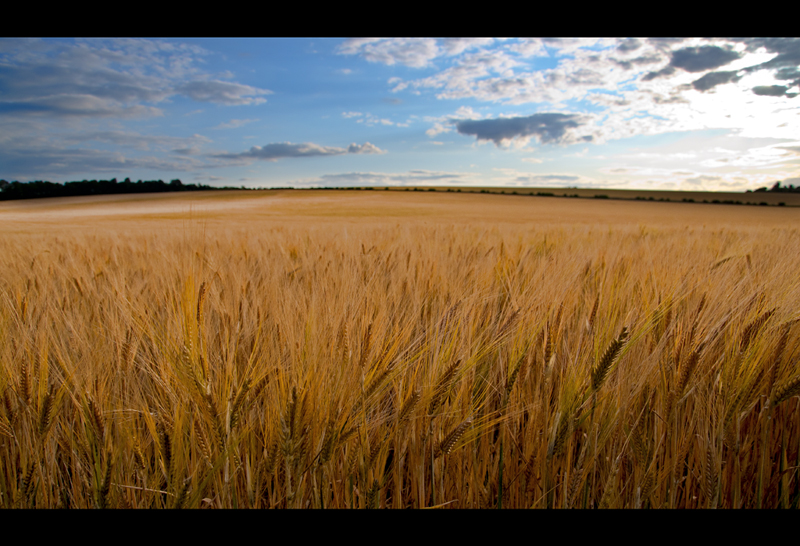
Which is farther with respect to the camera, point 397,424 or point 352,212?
point 352,212

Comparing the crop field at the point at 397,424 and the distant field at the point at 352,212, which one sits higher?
the distant field at the point at 352,212

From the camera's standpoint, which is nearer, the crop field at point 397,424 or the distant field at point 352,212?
the crop field at point 397,424

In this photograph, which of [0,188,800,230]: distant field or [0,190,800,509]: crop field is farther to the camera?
[0,188,800,230]: distant field

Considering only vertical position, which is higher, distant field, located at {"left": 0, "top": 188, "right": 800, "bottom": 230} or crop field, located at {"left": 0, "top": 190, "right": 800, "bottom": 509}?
distant field, located at {"left": 0, "top": 188, "right": 800, "bottom": 230}
